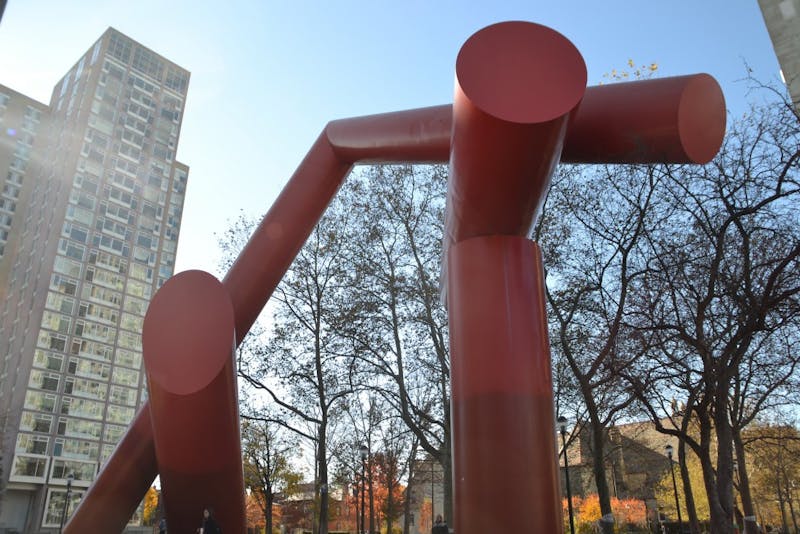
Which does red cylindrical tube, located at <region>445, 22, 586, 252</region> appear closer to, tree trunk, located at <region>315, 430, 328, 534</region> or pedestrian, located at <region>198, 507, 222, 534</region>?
pedestrian, located at <region>198, 507, 222, 534</region>

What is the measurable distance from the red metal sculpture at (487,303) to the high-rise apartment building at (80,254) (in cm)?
4703

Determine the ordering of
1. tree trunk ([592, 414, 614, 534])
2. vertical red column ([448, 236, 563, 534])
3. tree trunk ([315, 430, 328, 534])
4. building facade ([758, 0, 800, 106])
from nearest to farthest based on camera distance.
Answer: vertical red column ([448, 236, 563, 534])
tree trunk ([592, 414, 614, 534])
building facade ([758, 0, 800, 106])
tree trunk ([315, 430, 328, 534])

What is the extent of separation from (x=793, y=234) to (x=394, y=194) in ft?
38.4

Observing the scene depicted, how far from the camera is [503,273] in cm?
600

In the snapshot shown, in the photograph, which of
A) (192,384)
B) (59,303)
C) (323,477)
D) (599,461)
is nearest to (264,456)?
(323,477)

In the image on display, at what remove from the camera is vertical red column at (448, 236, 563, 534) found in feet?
17.6

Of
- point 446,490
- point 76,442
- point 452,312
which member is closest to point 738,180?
point 452,312

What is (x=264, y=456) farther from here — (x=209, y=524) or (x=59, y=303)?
(x=59, y=303)

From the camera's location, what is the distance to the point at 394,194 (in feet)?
67.7

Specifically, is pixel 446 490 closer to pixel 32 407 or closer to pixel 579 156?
pixel 579 156

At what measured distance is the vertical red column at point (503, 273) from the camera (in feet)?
16.4

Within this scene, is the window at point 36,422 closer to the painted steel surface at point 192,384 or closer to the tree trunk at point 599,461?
the tree trunk at point 599,461

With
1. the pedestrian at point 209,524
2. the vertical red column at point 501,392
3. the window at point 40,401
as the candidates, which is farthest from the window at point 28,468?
the vertical red column at point 501,392

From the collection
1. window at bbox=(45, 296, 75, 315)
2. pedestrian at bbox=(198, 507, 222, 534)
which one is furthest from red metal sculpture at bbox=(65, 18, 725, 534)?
window at bbox=(45, 296, 75, 315)
